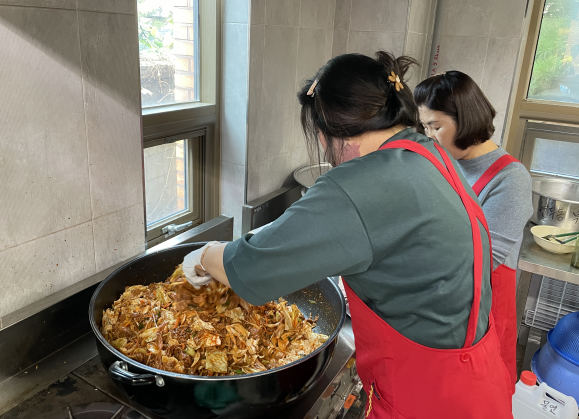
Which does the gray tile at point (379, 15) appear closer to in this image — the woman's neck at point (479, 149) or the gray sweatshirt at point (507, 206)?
the woman's neck at point (479, 149)

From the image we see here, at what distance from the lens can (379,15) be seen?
2.37 metres

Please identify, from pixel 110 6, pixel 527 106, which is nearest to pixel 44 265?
pixel 110 6

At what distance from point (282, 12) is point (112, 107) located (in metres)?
1.00

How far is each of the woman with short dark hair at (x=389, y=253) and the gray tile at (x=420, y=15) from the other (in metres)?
1.53

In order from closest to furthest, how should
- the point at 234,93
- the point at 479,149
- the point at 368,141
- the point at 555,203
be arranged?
the point at 368,141
the point at 479,149
the point at 234,93
the point at 555,203

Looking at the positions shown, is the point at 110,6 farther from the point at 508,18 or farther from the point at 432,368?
the point at 508,18

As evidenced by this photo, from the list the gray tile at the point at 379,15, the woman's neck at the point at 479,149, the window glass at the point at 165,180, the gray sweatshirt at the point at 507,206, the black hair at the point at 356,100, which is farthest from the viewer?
the gray tile at the point at 379,15

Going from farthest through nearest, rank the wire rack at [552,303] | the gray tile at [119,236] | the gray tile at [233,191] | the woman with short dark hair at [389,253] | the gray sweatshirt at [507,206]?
the wire rack at [552,303] < the gray tile at [233,191] < the gray sweatshirt at [507,206] < the gray tile at [119,236] < the woman with short dark hair at [389,253]

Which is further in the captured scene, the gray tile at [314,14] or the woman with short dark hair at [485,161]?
the gray tile at [314,14]

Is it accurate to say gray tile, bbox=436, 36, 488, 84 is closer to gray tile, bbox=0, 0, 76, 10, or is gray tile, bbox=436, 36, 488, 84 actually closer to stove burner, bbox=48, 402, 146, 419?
gray tile, bbox=0, 0, 76, 10

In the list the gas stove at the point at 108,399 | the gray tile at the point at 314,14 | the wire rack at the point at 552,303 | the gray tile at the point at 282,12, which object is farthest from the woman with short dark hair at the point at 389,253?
the wire rack at the point at 552,303

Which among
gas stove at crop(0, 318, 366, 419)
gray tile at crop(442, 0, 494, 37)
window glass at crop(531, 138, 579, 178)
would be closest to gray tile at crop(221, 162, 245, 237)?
gas stove at crop(0, 318, 366, 419)

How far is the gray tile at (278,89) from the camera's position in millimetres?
1927

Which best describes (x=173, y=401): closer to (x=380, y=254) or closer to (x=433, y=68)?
(x=380, y=254)
